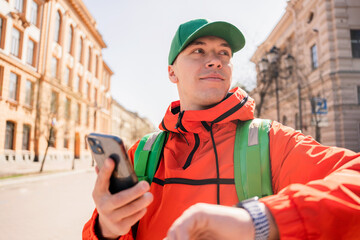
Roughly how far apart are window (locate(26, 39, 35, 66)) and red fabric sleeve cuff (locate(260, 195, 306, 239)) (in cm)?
2641

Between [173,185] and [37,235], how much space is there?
18.4ft

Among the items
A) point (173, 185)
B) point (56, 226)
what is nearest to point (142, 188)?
point (173, 185)

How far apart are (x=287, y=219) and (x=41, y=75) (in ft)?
89.2

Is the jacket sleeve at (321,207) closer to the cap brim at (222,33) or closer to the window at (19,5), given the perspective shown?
the cap brim at (222,33)

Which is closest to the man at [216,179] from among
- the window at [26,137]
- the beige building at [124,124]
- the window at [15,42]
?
the window at [15,42]

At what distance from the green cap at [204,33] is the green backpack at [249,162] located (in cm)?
70

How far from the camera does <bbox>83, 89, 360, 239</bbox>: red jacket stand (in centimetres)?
79

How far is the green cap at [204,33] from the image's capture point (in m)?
1.84

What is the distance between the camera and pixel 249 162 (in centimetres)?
141

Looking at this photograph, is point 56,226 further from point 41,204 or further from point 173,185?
point 173,185

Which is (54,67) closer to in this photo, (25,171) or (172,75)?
(25,171)

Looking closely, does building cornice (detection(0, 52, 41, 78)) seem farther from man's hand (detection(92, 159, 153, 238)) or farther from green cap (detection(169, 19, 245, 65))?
man's hand (detection(92, 159, 153, 238))

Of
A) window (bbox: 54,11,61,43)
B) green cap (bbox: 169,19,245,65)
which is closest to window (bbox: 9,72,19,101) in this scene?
window (bbox: 54,11,61,43)

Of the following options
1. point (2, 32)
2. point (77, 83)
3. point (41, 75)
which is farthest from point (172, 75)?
point (77, 83)
